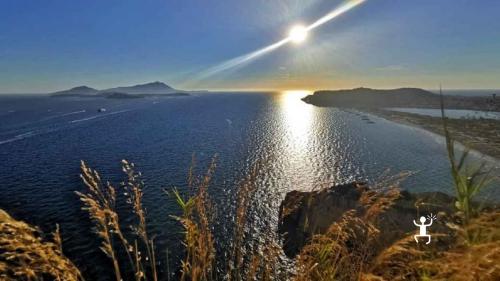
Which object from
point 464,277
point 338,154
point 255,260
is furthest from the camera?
point 338,154

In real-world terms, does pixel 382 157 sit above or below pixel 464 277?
below

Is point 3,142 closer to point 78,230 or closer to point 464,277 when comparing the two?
point 78,230

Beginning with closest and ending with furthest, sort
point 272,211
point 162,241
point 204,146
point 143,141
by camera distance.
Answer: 1. point 162,241
2. point 272,211
3. point 204,146
4. point 143,141

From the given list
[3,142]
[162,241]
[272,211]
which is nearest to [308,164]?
[272,211]

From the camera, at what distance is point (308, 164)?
195 feet

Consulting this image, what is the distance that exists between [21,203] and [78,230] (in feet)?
42.2

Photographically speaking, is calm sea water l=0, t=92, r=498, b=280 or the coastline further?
the coastline

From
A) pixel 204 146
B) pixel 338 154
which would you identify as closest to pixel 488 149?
pixel 338 154

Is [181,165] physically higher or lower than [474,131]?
lower

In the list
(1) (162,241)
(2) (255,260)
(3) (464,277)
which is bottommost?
(1) (162,241)

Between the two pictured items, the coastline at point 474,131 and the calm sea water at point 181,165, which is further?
the coastline at point 474,131

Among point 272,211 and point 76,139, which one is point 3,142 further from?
point 272,211

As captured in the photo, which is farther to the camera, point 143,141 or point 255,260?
point 143,141

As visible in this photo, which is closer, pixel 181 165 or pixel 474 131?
pixel 181 165
